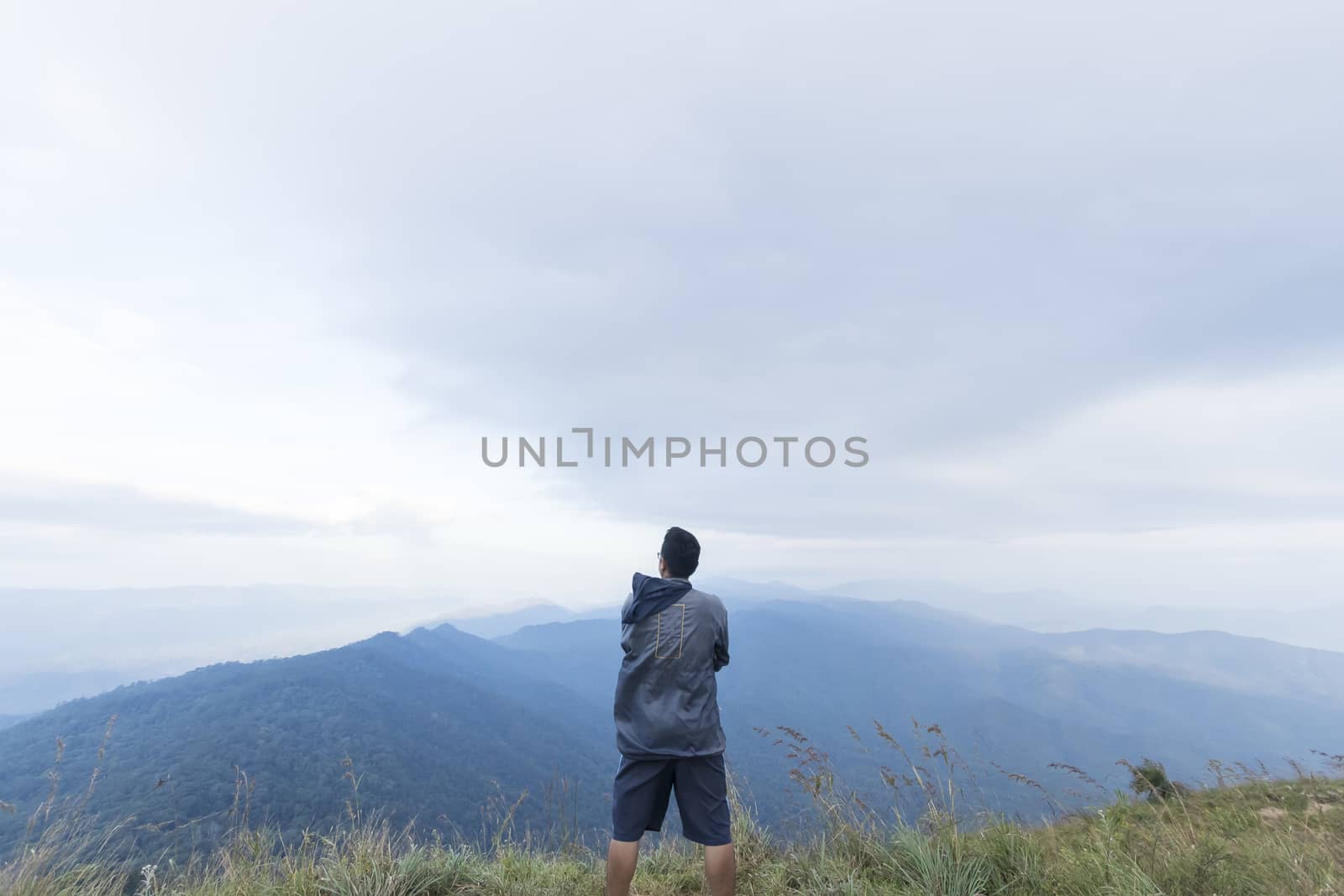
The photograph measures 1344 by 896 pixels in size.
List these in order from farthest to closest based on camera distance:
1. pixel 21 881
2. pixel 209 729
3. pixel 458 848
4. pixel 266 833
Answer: pixel 209 729 → pixel 458 848 → pixel 266 833 → pixel 21 881

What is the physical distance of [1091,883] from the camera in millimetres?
3625

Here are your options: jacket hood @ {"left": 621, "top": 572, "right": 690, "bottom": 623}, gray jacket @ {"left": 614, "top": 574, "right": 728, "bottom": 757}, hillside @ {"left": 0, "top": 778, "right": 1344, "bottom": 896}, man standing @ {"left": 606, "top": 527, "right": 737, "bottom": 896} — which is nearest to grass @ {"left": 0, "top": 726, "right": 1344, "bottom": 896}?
hillside @ {"left": 0, "top": 778, "right": 1344, "bottom": 896}

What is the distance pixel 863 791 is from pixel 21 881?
615 centimetres

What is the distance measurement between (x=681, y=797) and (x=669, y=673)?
0.74 metres

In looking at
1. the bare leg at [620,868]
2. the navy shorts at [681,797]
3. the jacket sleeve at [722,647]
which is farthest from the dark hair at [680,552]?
the bare leg at [620,868]

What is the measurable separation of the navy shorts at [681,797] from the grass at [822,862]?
1.00 m

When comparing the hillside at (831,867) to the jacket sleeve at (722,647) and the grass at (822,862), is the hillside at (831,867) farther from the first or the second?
the jacket sleeve at (722,647)

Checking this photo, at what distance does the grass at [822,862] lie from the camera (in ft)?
12.1

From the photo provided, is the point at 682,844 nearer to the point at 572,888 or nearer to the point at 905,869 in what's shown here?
the point at 572,888

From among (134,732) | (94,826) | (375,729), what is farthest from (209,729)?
(94,826)

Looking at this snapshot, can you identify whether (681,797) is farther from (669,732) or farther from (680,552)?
(680,552)

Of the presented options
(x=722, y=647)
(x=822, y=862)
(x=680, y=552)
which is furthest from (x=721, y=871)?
(x=680, y=552)

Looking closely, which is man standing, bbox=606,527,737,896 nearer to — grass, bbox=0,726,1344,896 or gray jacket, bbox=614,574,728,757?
gray jacket, bbox=614,574,728,757

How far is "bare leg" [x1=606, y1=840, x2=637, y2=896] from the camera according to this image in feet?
11.9
